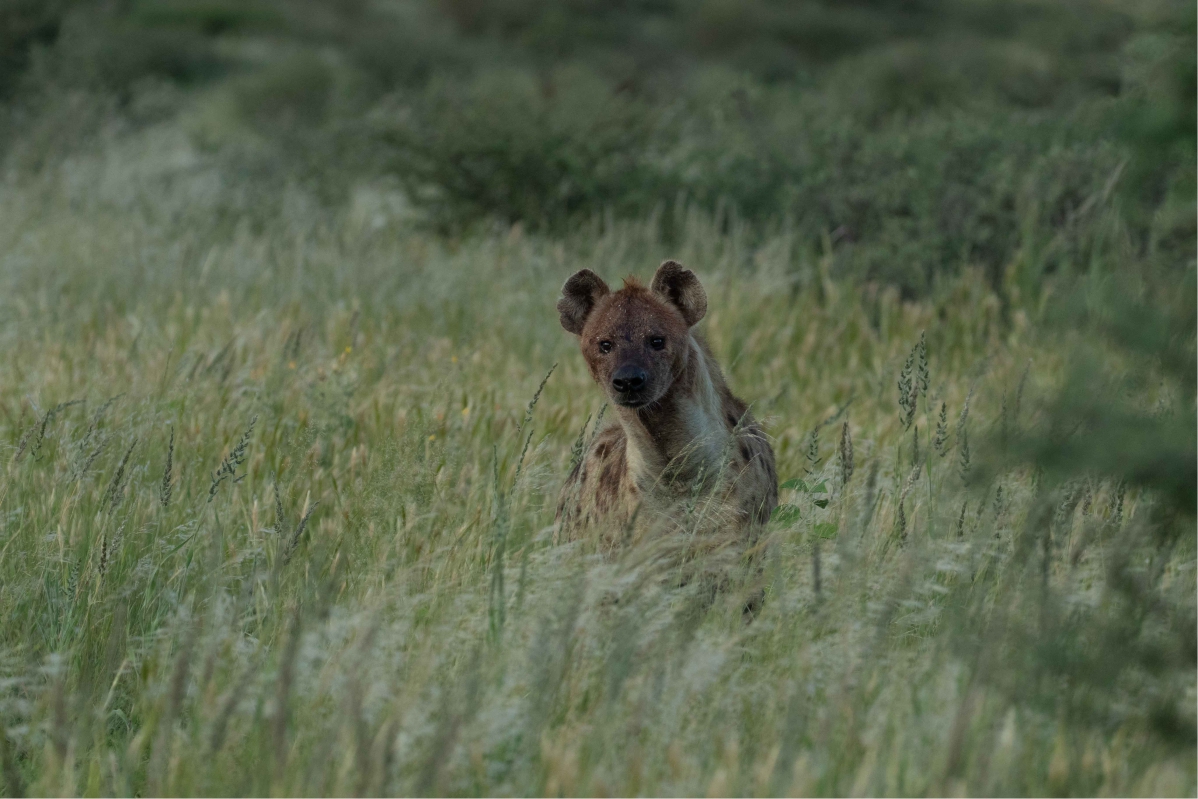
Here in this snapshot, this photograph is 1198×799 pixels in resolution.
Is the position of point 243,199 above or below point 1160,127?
below

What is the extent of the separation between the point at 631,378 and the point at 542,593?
1.22 metres

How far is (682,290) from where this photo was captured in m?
5.04

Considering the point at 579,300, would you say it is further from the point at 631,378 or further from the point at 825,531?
the point at 825,531

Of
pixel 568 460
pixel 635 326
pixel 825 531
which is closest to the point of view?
pixel 825 531

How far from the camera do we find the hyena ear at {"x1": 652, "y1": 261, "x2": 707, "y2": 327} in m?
4.98

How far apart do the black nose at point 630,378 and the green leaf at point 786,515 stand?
61 cm

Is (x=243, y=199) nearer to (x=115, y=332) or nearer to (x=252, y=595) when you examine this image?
(x=115, y=332)

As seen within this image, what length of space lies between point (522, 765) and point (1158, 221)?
71.5 inches

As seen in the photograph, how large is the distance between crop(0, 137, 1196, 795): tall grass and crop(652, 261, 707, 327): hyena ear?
51 cm

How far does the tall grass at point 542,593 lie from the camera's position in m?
2.71

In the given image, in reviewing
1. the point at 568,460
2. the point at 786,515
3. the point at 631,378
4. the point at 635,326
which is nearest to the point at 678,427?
the point at 631,378

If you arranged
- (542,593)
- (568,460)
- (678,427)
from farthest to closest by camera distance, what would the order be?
1. (568,460)
2. (678,427)
3. (542,593)

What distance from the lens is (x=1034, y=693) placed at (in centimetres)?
270

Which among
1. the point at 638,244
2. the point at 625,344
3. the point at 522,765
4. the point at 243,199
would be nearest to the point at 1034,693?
the point at 522,765
